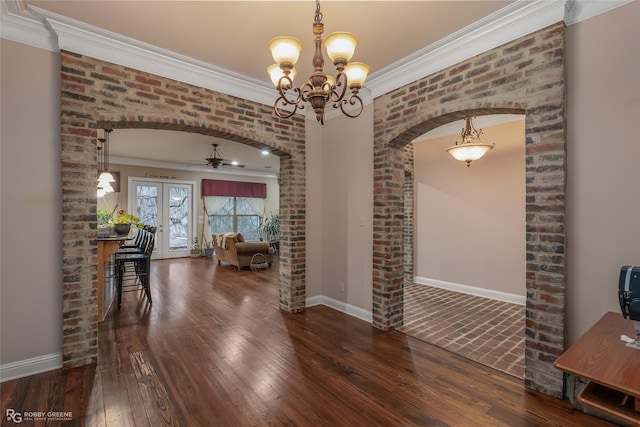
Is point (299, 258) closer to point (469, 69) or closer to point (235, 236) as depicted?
point (469, 69)

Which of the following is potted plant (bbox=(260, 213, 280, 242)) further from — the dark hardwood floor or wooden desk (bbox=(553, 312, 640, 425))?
wooden desk (bbox=(553, 312, 640, 425))

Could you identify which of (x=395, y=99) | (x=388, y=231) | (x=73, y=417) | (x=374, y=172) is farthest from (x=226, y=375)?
(x=395, y=99)

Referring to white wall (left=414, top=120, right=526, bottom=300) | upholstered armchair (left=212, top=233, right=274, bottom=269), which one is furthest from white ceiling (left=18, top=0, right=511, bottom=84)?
upholstered armchair (left=212, top=233, right=274, bottom=269)

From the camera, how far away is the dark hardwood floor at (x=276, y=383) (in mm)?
1931

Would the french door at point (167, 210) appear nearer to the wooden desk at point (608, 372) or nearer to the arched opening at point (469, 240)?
the arched opening at point (469, 240)

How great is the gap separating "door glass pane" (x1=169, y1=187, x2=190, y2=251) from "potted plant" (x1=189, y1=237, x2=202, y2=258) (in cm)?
21

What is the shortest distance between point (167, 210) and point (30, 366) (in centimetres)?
696

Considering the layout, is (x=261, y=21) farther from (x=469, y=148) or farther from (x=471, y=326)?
(x=471, y=326)

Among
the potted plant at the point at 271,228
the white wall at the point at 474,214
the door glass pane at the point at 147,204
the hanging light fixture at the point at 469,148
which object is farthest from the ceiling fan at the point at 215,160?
the hanging light fixture at the point at 469,148

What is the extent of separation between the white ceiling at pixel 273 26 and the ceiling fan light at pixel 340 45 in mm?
709

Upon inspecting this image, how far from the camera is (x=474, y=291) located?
481cm

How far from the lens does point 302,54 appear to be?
9.33 ft

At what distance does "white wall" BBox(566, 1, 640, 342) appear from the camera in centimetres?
196

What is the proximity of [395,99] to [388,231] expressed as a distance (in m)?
1.52
